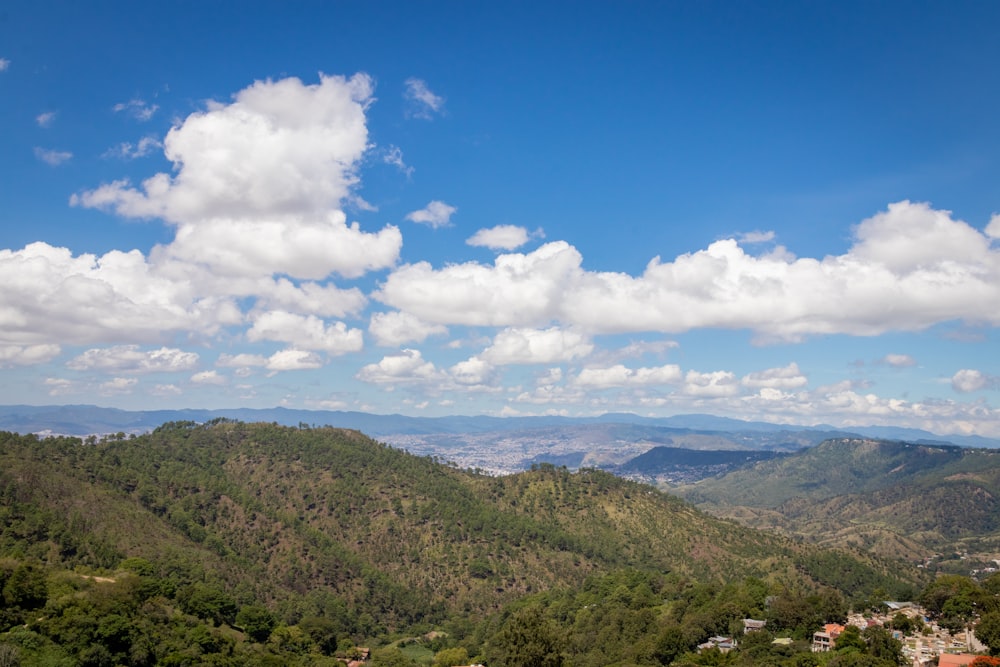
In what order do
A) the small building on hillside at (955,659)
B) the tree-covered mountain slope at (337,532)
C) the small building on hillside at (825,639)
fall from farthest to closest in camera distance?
1. the tree-covered mountain slope at (337,532)
2. the small building on hillside at (825,639)
3. the small building on hillside at (955,659)

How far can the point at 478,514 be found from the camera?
180 m

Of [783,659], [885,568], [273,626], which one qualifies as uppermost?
[783,659]

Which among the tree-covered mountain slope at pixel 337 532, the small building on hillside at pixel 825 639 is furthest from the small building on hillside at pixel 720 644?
the tree-covered mountain slope at pixel 337 532

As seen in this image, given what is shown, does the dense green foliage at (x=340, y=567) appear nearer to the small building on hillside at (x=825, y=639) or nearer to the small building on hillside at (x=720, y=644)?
the small building on hillside at (x=720, y=644)

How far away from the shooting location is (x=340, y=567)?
149250 millimetres

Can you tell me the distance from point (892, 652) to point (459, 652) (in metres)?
62.5

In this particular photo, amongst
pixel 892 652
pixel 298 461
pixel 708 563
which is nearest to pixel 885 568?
pixel 708 563

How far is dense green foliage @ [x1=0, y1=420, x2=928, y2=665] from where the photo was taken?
74.4 m

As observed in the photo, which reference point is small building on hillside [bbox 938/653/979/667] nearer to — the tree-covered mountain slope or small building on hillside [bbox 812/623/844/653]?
small building on hillside [bbox 812/623/844/653]

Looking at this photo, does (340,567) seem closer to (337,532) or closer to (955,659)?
(337,532)

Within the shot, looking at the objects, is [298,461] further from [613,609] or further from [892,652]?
[892,652]

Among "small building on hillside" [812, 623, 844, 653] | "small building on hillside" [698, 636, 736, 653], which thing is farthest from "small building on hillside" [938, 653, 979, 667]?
"small building on hillside" [698, 636, 736, 653]

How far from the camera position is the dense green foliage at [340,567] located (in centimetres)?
7438

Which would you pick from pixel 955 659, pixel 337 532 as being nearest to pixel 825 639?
pixel 955 659
